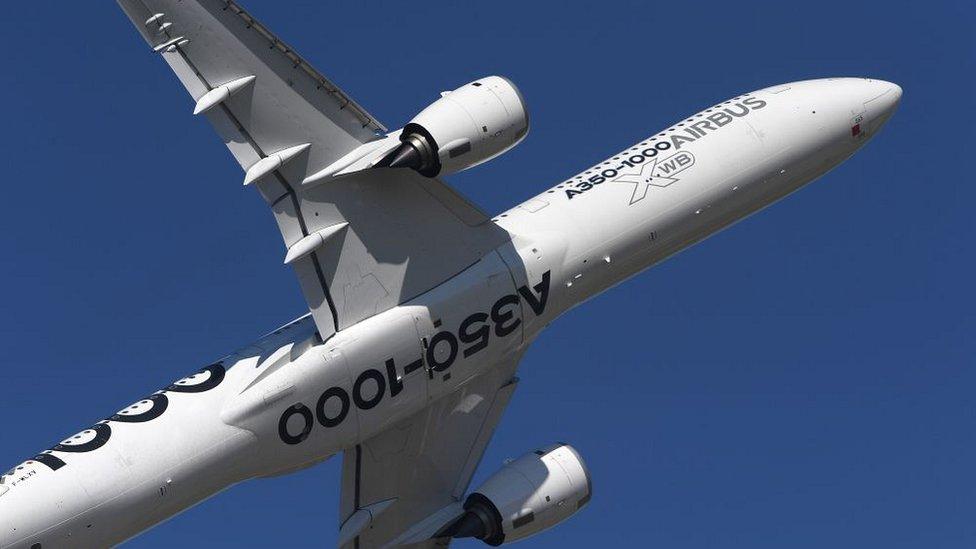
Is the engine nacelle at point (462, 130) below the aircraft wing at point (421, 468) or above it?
above

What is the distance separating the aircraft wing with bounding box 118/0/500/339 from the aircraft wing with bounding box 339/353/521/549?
13.2ft

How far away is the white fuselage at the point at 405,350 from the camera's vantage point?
1435 inches

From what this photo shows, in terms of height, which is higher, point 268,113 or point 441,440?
point 268,113

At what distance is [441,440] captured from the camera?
138 ft

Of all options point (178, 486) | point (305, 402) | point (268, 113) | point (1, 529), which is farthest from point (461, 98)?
point (1, 529)

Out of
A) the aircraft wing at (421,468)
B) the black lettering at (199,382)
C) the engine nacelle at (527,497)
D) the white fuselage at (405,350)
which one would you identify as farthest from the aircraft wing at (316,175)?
the engine nacelle at (527,497)

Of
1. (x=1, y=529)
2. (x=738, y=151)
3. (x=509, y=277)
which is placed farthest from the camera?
(x=738, y=151)

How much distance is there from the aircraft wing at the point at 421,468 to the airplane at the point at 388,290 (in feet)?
0.15

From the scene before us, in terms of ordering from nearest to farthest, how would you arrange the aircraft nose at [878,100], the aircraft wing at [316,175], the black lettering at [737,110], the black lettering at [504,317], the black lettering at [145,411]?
the aircraft wing at [316,175], the black lettering at [145,411], the black lettering at [504,317], the black lettering at [737,110], the aircraft nose at [878,100]

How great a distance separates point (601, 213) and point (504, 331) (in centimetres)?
342

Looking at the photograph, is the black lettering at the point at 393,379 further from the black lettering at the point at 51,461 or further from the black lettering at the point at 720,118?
the black lettering at the point at 720,118

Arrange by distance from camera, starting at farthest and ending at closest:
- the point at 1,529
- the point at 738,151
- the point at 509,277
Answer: the point at 738,151 → the point at 509,277 → the point at 1,529

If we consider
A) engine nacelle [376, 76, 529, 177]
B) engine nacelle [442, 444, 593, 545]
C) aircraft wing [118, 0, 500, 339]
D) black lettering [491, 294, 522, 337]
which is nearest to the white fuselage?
black lettering [491, 294, 522, 337]

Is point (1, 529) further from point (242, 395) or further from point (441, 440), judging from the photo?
point (441, 440)
